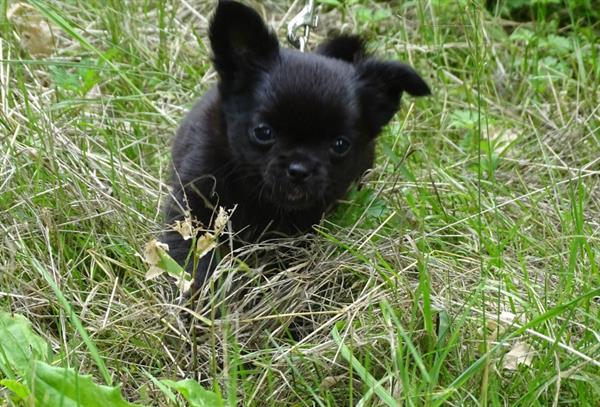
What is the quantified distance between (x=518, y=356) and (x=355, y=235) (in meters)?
0.89

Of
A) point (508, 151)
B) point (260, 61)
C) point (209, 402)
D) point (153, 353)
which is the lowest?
point (508, 151)

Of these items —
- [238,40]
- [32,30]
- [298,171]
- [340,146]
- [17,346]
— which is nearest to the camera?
[17,346]

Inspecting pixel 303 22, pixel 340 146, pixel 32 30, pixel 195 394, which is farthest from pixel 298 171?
pixel 32 30

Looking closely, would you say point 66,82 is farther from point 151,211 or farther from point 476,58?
point 476,58

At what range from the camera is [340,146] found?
3107mm

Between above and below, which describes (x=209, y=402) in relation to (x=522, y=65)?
above

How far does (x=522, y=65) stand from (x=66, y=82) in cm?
199

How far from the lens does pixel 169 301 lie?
2861mm

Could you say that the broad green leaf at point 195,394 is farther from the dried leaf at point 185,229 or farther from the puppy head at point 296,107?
the puppy head at point 296,107

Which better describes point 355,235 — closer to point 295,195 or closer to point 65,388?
point 295,195

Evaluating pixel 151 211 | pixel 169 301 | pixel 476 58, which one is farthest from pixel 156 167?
pixel 476 58

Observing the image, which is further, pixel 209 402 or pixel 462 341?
pixel 462 341

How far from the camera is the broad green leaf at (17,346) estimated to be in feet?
7.41

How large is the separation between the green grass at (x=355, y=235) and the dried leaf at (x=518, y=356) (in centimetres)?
2
